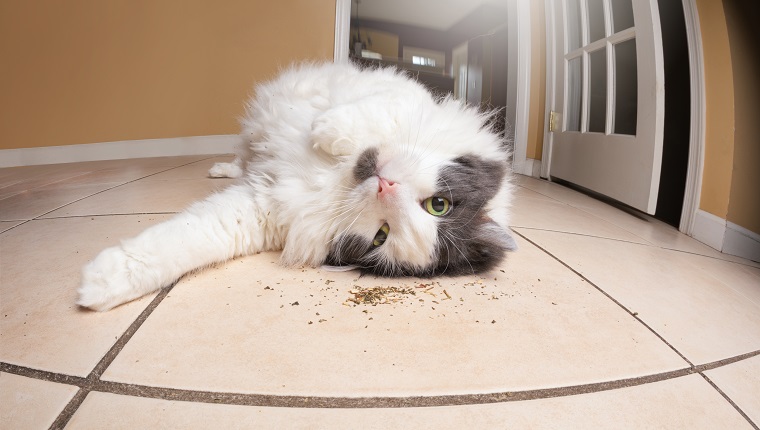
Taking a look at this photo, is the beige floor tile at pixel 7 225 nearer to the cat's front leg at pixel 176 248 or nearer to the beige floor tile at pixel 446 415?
the cat's front leg at pixel 176 248

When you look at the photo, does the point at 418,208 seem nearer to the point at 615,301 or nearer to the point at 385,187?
the point at 385,187

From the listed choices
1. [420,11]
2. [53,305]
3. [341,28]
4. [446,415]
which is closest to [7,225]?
[53,305]

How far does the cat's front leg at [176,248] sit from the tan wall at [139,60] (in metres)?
2.52

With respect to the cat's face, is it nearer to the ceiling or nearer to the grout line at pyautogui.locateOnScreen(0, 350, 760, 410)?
the grout line at pyautogui.locateOnScreen(0, 350, 760, 410)

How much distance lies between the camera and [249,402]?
0.58 metres

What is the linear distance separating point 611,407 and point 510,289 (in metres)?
0.42

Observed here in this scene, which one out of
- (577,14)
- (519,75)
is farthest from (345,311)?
(519,75)

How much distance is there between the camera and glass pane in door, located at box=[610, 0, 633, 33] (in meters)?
2.25

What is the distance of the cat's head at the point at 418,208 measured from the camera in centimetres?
100

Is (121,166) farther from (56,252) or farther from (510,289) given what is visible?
(510,289)

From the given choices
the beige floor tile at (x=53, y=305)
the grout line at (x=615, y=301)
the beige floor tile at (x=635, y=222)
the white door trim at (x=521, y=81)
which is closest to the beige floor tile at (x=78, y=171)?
the beige floor tile at (x=53, y=305)

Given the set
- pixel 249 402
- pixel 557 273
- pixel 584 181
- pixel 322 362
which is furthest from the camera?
pixel 584 181

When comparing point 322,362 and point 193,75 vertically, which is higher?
point 193,75

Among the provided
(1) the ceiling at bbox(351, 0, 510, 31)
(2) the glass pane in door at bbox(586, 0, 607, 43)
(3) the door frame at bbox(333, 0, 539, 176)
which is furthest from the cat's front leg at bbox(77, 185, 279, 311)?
(1) the ceiling at bbox(351, 0, 510, 31)
